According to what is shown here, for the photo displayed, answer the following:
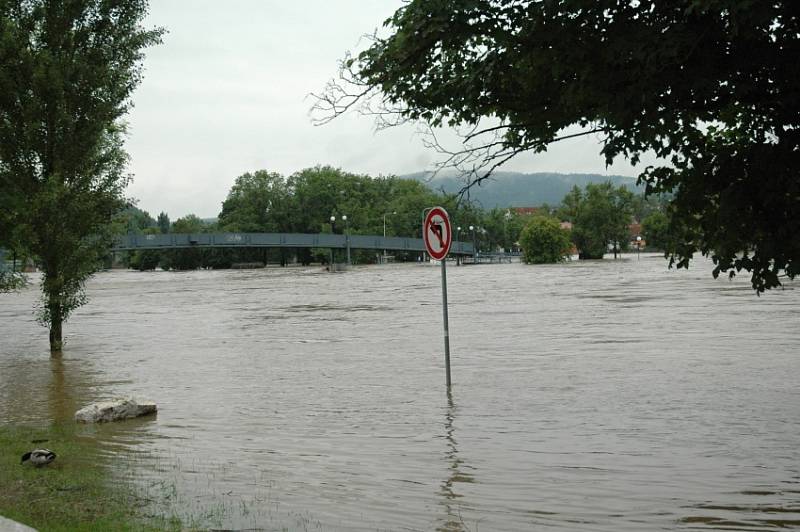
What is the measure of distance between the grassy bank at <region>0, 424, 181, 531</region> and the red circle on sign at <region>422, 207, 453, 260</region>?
5.41 meters

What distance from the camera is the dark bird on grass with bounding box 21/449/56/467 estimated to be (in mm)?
7879

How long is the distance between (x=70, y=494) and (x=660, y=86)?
5.82 meters

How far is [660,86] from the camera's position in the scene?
657cm

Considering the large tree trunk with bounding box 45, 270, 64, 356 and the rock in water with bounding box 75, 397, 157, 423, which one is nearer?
the rock in water with bounding box 75, 397, 157, 423

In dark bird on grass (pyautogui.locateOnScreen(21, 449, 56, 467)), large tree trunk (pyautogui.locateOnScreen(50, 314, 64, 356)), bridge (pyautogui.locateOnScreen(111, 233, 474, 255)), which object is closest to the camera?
dark bird on grass (pyautogui.locateOnScreen(21, 449, 56, 467))

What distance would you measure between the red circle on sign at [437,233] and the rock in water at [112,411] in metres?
4.59

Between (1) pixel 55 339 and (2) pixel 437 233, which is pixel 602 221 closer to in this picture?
(1) pixel 55 339

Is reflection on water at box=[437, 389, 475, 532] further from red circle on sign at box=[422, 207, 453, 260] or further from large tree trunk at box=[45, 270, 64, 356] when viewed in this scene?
large tree trunk at box=[45, 270, 64, 356]

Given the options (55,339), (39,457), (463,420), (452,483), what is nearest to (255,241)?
(55,339)

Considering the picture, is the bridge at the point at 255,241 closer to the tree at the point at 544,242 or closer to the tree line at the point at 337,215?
the tree at the point at 544,242

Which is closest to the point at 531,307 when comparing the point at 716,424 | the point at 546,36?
the point at 716,424

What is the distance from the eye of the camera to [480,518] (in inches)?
244

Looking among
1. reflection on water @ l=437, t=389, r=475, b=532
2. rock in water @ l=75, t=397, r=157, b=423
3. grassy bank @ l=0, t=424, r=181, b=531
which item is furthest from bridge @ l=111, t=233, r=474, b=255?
reflection on water @ l=437, t=389, r=475, b=532

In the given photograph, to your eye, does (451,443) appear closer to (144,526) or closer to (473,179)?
(473,179)
